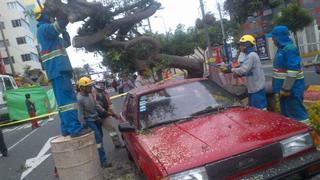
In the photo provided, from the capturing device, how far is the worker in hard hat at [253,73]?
7.34 metres

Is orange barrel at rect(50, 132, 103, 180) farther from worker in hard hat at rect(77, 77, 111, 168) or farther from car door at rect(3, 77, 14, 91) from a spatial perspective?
car door at rect(3, 77, 14, 91)

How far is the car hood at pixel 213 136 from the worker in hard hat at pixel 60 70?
1303mm

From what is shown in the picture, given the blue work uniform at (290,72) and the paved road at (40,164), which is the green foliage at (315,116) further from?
the paved road at (40,164)

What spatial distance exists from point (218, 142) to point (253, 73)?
318cm

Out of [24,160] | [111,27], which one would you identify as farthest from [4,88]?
[111,27]

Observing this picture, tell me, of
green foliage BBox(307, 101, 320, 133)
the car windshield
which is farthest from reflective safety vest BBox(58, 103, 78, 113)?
green foliage BBox(307, 101, 320, 133)

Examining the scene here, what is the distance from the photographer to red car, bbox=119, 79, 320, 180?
14.0ft

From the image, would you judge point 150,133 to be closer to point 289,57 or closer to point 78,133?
point 78,133

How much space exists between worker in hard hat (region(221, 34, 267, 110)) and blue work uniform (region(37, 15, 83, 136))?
2851 mm

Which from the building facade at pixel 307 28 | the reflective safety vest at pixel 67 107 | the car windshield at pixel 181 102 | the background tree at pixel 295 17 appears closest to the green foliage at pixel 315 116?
the car windshield at pixel 181 102

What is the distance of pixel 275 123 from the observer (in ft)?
16.1

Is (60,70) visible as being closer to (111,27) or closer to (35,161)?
(111,27)

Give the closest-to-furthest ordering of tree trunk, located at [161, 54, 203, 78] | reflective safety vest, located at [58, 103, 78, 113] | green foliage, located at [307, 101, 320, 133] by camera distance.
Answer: reflective safety vest, located at [58, 103, 78, 113] < green foliage, located at [307, 101, 320, 133] < tree trunk, located at [161, 54, 203, 78]

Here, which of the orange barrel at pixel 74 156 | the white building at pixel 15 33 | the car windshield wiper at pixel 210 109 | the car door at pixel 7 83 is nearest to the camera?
the car windshield wiper at pixel 210 109
